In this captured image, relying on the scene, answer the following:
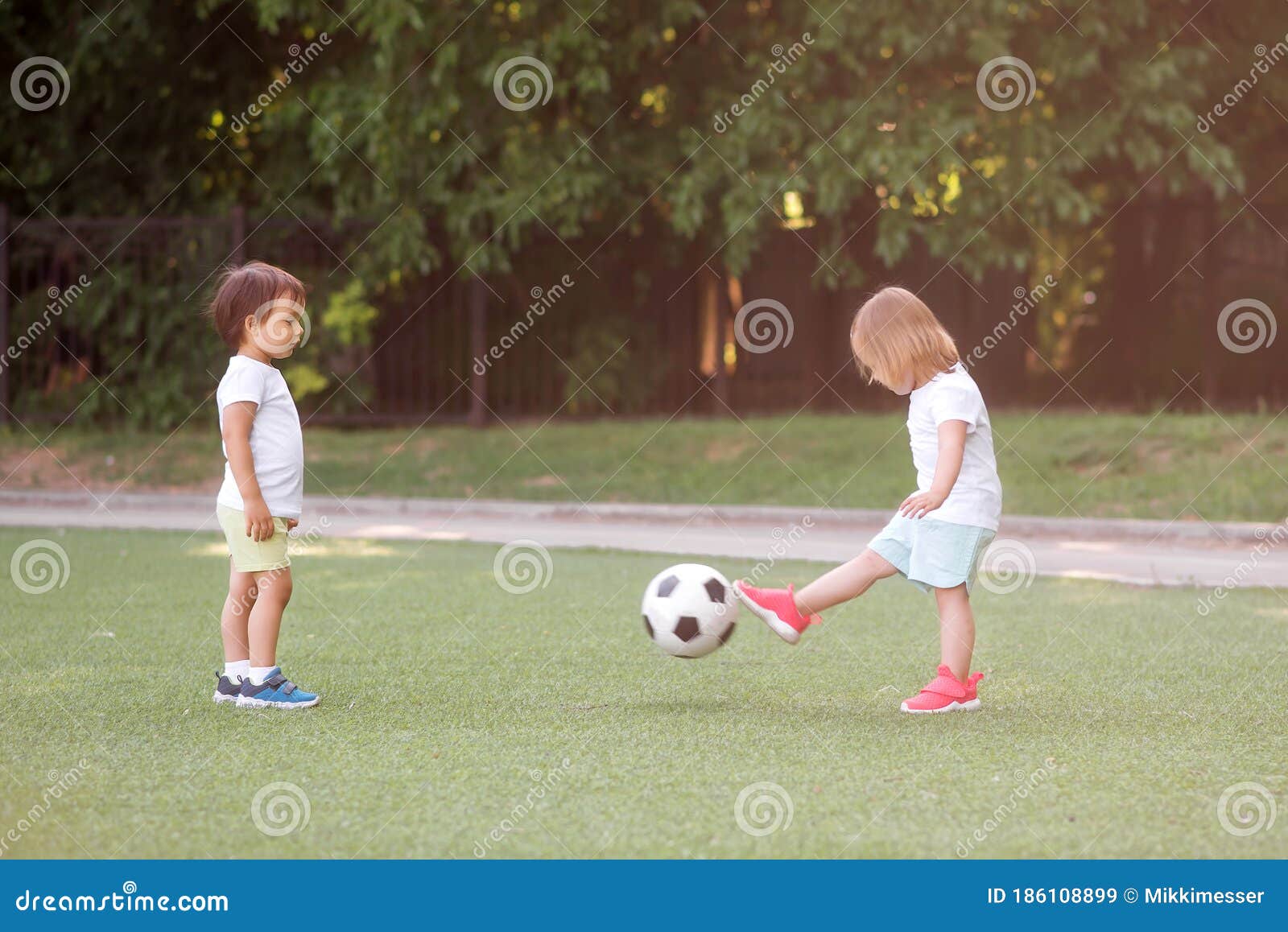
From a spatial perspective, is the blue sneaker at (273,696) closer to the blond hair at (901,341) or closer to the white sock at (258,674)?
the white sock at (258,674)

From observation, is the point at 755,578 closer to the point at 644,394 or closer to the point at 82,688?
the point at 82,688

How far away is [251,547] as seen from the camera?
5.18 metres

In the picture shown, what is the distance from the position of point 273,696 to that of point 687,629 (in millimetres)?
1484

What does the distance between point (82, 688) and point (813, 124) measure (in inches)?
442

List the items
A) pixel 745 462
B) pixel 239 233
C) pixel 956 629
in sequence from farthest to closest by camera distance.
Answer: pixel 239 233 < pixel 745 462 < pixel 956 629

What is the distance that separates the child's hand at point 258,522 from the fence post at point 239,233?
492 inches

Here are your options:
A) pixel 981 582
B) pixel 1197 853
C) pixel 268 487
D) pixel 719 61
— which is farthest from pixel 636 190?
pixel 1197 853

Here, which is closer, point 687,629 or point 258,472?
point 258,472

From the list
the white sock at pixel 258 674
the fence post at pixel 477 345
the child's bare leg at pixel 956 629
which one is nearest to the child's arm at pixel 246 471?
the white sock at pixel 258 674

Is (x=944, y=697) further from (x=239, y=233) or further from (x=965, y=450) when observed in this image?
(x=239, y=233)

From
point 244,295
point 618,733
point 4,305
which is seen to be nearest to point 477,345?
point 4,305

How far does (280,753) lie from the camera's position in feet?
14.6

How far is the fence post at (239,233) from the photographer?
17016mm

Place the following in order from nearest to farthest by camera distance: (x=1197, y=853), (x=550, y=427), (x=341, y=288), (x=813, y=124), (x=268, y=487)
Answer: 1. (x=1197, y=853)
2. (x=268, y=487)
3. (x=813, y=124)
4. (x=550, y=427)
5. (x=341, y=288)
